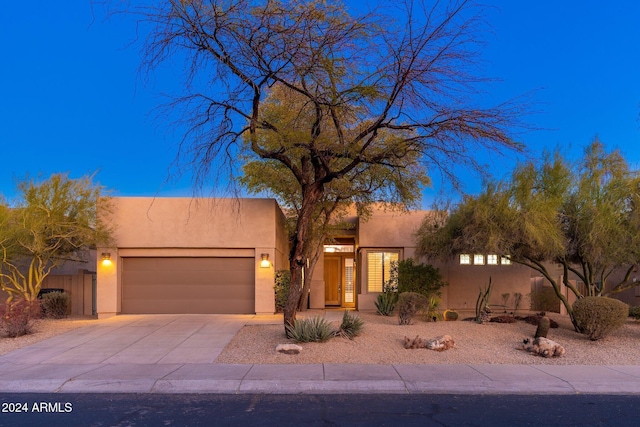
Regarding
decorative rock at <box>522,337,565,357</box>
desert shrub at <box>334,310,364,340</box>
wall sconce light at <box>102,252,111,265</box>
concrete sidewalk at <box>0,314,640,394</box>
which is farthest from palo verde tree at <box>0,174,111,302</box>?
decorative rock at <box>522,337,565,357</box>

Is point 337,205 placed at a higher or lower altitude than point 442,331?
higher

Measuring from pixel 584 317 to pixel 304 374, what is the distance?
24.0 feet

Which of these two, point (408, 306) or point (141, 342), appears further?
point (408, 306)

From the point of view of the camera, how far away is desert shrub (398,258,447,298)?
679 inches

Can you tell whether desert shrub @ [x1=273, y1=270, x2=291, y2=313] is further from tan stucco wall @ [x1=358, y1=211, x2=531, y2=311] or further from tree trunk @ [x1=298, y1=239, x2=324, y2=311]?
tan stucco wall @ [x1=358, y1=211, x2=531, y2=311]

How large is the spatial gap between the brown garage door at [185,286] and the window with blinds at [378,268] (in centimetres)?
424

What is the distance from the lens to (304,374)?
932 cm

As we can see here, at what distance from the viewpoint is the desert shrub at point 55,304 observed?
17203 mm

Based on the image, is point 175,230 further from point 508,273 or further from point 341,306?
point 508,273

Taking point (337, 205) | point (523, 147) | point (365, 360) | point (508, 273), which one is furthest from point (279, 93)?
point (508, 273)

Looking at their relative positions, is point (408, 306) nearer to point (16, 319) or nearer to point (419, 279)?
point (419, 279)

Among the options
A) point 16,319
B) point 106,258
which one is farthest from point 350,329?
point 106,258

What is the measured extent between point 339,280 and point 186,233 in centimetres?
852

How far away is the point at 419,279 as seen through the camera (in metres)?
17.3
